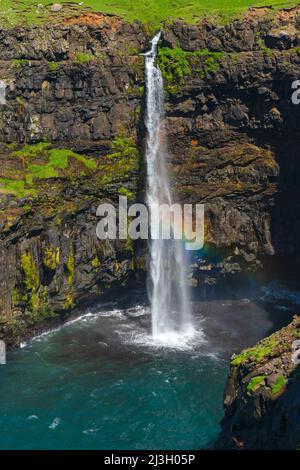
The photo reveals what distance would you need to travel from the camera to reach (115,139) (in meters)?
53.0

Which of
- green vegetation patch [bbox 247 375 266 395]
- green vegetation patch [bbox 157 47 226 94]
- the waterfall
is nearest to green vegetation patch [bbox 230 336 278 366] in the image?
green vegetation patch [bbox 247 375 266 395]

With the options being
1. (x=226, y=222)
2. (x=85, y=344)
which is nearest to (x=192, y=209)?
(x=226, y=222)

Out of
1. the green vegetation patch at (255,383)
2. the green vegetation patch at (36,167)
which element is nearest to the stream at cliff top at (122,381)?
the green vegetation patch at (255,383)

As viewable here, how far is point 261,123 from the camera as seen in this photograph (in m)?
52.0

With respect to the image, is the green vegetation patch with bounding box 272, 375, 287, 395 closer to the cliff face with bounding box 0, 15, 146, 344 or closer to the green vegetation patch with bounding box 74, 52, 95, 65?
the cliff face with bounding box 0, 15, 146, 344

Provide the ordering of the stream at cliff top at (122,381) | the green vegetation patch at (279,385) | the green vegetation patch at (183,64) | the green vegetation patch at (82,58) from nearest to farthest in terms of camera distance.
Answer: the green vegetation patch at (279,385) → the stream at cliff top at (122,381) → the green vegetation patch at (82,58) → the green vegetation patch at (183,64)

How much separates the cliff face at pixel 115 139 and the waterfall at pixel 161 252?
0.90m

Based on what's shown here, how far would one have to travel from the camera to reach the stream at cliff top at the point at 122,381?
36.1m

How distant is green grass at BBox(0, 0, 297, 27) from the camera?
2052 inches

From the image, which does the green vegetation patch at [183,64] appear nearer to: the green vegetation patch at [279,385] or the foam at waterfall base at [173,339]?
the foam at waterfall base at [173,339]

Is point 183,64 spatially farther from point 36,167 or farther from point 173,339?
point 173,339

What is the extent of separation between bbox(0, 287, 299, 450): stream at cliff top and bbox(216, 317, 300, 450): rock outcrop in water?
766cm

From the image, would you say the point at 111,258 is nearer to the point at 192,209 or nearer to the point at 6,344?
the point at 192,209

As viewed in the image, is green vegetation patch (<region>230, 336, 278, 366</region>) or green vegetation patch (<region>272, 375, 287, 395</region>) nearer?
green vegetation patch (<region>272, 375, 287, 395</region>)
